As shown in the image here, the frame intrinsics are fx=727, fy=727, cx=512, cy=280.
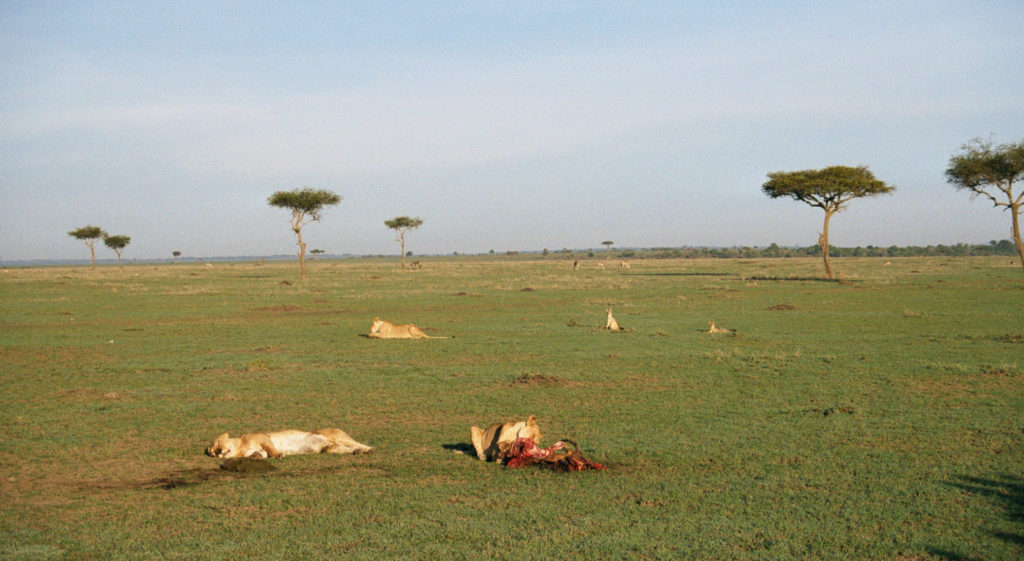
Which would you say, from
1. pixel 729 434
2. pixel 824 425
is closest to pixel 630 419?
pixel 729 434

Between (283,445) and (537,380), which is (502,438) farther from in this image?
(537,380)

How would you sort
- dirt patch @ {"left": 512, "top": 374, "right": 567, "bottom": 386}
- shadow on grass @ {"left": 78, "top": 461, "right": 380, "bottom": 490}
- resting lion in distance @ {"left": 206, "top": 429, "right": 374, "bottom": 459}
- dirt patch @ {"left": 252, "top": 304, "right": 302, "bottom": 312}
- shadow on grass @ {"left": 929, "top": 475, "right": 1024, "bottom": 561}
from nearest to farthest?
shadow on grass @ {"left": 929, "top": 475, "right": 1024, "bottom": 561} < shadow on grass @ {"left": 78, "top": 461, "right": 380, "bottom": 490} < resting lion in distance @ {"left": 206, "top": 429, "right": 374, "bottom": 459} < dirt patch @ {"left": 512, "top": 374, "right": 567, "bottom": 386} < dirt patch @ {"left": 252, "top": 304, "right": 302, "bottom": 312}

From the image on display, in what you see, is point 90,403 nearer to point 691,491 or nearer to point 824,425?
point 691,491

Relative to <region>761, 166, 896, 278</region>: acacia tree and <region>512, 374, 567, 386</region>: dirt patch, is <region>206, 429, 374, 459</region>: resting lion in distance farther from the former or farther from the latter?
<region>761, 166, 896, 278</region>: acacia tree

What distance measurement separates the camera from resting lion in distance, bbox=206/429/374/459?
8789 mm

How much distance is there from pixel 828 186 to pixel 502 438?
166 feet

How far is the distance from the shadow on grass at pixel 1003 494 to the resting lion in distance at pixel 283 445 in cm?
644

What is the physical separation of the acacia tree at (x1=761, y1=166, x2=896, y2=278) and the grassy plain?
1215 inches

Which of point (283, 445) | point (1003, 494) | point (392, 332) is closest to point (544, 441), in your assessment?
point (283, 445)

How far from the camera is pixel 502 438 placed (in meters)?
8.68

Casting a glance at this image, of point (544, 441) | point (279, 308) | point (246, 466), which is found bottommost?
point (544, 441)

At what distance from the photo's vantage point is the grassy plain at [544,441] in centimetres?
616

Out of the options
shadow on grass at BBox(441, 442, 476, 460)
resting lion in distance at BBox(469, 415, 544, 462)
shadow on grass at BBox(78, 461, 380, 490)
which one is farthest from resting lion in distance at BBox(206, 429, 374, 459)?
resting lion in distance at BBox(469, 415, 544, 462)

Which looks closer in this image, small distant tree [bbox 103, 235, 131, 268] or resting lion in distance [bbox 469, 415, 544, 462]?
resting lion in distance [bbox 469, 415, 544, 462]
